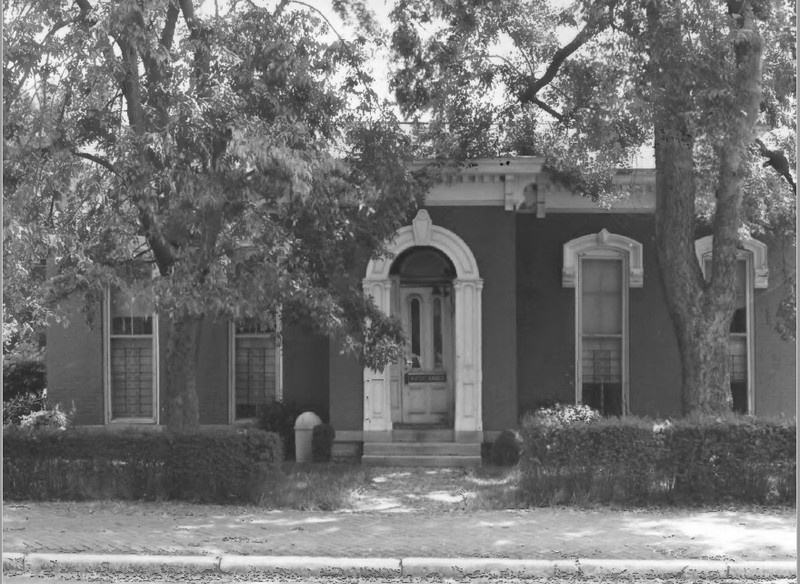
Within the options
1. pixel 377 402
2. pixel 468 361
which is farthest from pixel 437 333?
pixel 377 402

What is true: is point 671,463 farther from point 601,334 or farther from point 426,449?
point 601,334

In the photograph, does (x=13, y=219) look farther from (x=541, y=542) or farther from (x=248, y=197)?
(x=541, y=542)

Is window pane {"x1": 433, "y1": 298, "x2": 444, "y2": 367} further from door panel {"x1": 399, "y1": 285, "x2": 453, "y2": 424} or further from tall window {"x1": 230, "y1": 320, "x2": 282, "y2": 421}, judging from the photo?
tall window {"x1": 230, "y1": 320, "x2": 282, "y2": 421}

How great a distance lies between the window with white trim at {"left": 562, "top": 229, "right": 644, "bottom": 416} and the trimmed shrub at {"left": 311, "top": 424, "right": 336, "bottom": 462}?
4695 millimetres

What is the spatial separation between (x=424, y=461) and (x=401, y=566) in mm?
6549

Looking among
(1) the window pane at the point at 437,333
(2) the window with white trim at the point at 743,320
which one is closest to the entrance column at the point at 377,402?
(1) the window pane at the point at 437,333

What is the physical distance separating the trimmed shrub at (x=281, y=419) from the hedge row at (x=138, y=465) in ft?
14.7

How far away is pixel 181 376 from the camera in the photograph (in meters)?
12.0

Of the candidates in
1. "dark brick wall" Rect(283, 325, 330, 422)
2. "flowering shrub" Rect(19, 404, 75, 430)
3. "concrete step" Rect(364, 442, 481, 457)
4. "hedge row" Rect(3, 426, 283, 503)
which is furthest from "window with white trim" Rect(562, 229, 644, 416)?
"flowering shrub" Rect(19, 404, 75, 430)

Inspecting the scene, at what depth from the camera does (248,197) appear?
10.9 m

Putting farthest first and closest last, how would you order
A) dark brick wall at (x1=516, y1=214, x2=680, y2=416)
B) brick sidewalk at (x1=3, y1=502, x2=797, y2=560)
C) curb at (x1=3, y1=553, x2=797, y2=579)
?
dark brick wall at (x1=516, y1=214, x2=680, y2=416)
brick sidewalk at (x1=3, y1=502, x2=797, y2=560)
curb at (x1=3, y1=553, x2=797, y2=579)

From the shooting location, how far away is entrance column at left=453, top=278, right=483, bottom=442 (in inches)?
587

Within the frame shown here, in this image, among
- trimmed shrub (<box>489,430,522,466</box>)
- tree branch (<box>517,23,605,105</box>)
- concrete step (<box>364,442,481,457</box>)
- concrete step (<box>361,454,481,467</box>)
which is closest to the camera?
tree branch (<box>517,23,605,105</box>)

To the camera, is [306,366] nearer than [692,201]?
No
